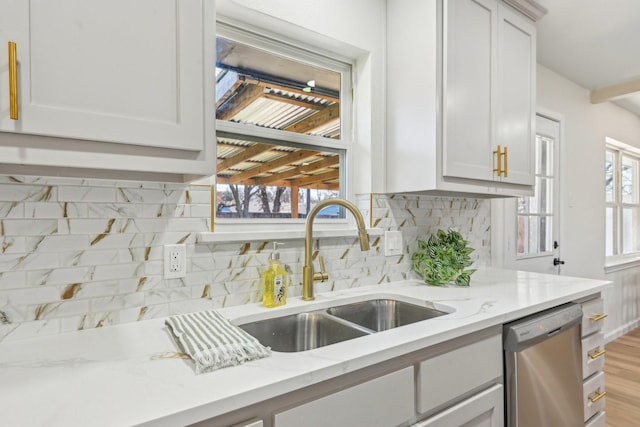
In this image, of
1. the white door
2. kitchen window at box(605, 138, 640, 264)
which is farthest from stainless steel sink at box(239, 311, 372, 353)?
kitchen window at box(605, 138, 640, 264)

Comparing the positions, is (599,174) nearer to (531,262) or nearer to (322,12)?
(531,262)

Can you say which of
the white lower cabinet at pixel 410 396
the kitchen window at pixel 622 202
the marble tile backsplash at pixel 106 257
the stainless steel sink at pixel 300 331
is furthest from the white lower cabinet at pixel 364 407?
the kitchen window at pixel 622 202

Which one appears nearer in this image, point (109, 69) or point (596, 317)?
point (109, 69)

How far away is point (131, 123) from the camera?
2.83ft

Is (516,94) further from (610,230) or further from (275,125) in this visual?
(610,230)

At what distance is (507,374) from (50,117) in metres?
1.56

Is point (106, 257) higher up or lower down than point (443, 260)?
higher up

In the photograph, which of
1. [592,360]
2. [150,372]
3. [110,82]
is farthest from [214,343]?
[592,360]

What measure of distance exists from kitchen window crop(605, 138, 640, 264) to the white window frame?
346cm

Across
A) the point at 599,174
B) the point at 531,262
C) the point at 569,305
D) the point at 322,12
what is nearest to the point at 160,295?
the point at 322,12

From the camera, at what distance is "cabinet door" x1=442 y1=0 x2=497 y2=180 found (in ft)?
5.26

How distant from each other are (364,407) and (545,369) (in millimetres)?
910

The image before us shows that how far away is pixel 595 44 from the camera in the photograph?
8.27 feet

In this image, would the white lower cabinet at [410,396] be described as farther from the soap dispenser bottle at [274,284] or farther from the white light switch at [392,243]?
the white light switch at [392,243]
